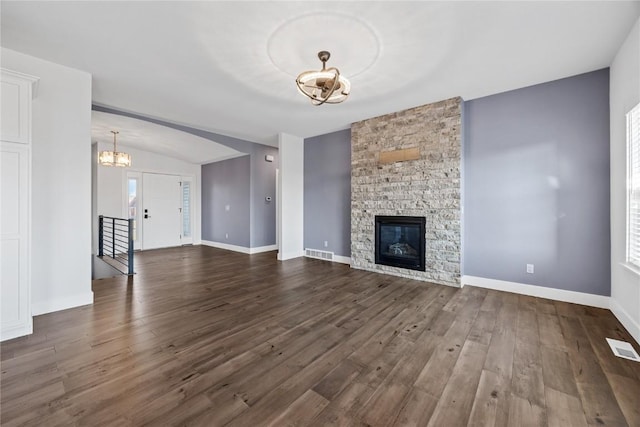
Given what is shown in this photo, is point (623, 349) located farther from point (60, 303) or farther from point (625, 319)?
point (60, 303)

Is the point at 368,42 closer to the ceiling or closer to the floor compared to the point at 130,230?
closer to the ceiling

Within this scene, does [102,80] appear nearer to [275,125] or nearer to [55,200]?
[55,200]

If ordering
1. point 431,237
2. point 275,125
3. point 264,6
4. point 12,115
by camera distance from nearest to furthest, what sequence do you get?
1. point 264,6
2. point 12,115
3. point 431,237
4. point 275,125

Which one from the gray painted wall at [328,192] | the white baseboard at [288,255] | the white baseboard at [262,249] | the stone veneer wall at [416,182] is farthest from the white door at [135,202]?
the stone veneer wall at [416,182]

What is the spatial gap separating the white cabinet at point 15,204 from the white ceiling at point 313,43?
650mm

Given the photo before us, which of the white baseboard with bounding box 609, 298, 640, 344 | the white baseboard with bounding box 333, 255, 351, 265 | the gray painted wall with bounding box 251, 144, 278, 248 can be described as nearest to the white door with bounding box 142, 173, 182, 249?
the gray painted wall with bounding box 251, 144, 278, 248

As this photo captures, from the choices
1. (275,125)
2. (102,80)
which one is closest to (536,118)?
(275,125)

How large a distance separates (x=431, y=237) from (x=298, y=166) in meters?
3.36

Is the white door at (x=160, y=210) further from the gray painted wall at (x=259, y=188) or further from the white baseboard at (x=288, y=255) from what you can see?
the white baseboard at (x=288, y=255)

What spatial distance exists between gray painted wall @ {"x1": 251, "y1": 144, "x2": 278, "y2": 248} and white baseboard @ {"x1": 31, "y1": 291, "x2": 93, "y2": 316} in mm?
3664

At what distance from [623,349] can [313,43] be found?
380 cm

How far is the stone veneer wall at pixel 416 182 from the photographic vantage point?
3818mm

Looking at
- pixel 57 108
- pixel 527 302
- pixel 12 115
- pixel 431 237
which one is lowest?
pixel 527 302

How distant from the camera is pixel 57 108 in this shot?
114 inches
